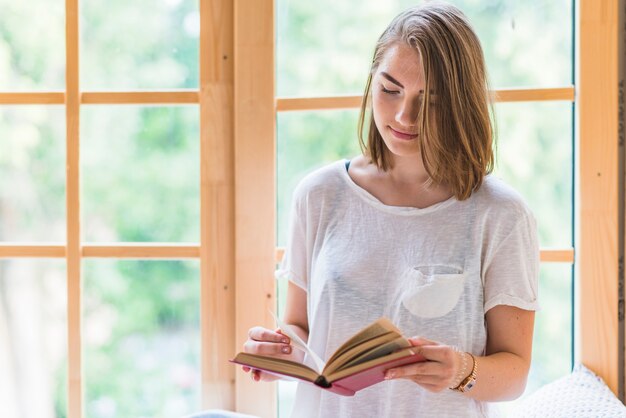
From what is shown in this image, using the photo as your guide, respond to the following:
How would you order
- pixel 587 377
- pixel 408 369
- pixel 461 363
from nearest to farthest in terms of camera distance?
pixel 408 369 → pixel 461 363 → pixel 587 377

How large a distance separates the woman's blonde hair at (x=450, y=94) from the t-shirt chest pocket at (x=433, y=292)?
0.51 feet

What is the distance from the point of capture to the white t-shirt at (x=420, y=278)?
48.4 inches

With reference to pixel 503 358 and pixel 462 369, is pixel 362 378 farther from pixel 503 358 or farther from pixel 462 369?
pixel 503 358

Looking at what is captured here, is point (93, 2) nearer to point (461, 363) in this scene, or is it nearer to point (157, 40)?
point (157, 40)

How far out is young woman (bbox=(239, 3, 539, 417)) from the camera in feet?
3.95

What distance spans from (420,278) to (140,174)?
80cm

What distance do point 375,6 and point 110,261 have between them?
90cm

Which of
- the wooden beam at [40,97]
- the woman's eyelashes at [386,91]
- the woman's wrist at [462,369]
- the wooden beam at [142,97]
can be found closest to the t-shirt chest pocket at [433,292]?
the woman's wrist at [462,369]

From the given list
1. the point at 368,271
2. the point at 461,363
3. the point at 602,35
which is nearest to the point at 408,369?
the point at 461,363

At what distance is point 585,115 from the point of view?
148 centimetres

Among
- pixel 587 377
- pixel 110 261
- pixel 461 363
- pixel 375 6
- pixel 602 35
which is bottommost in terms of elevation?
pixel 587 377

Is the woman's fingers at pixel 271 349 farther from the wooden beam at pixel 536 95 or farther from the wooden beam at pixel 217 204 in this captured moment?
the wooden beam at pixel 536 95

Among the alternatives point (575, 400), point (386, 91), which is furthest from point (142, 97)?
point (575, 400)

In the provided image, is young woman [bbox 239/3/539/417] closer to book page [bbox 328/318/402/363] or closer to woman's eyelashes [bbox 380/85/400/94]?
woman's eyelashes [bbox 380/85/400/94]
